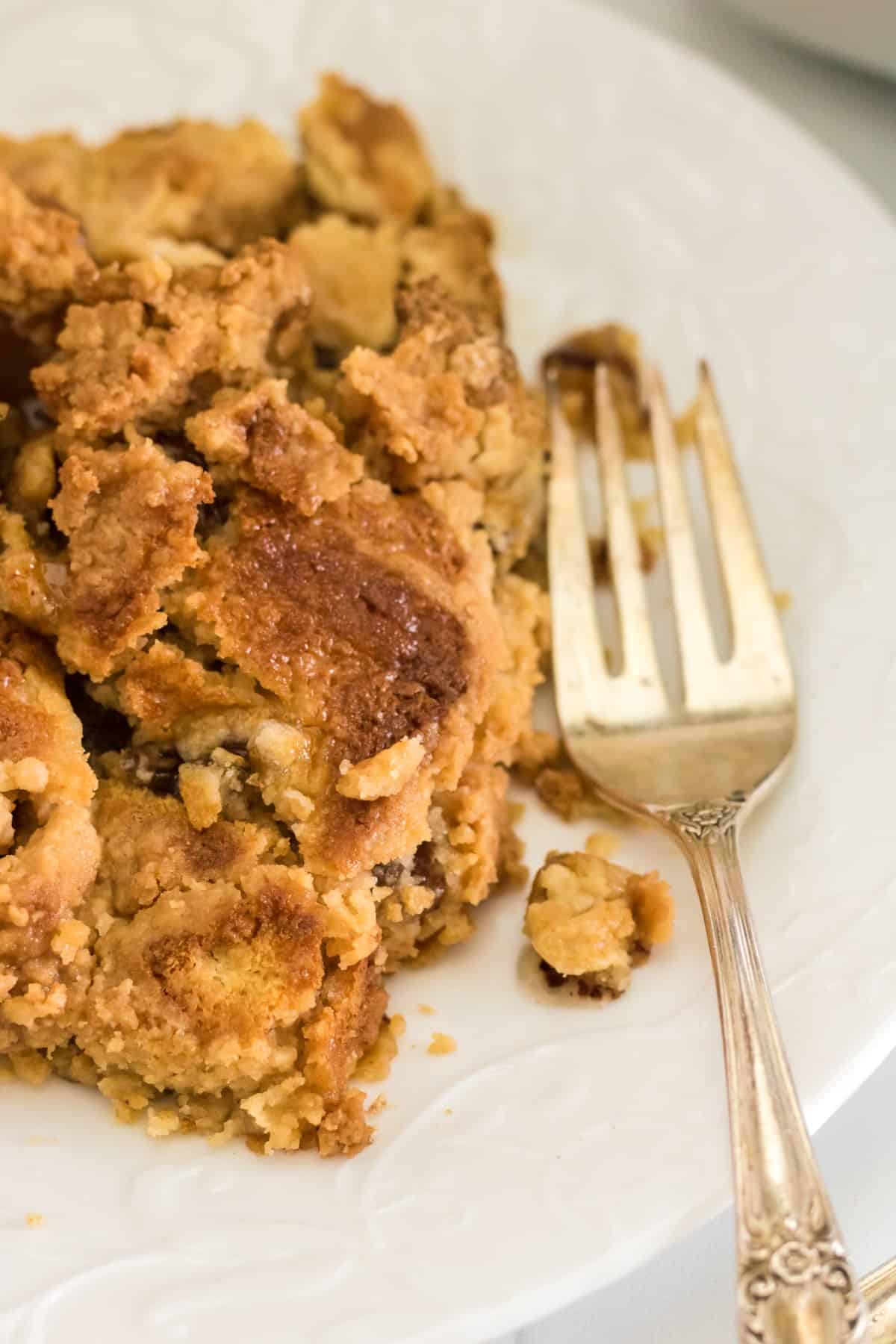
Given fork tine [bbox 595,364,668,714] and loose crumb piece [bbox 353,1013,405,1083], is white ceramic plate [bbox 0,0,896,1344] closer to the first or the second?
loose crumb piece [bbox 353,1013,405,1083]

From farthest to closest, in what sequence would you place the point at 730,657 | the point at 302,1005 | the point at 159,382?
the point at 730,657, the point at 159,382, the point at 302,1005

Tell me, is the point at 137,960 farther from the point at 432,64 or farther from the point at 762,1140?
the point at 432,64

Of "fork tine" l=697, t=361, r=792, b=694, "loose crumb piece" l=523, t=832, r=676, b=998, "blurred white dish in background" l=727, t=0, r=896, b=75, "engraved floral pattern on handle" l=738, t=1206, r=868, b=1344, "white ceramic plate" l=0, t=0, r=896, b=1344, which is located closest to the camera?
"engraved floral pattern on handle" l=738, t=1206, r=868, b=1344

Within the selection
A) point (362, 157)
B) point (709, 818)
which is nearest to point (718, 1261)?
point (709, 818)

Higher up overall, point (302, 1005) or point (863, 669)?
point (863, 669)

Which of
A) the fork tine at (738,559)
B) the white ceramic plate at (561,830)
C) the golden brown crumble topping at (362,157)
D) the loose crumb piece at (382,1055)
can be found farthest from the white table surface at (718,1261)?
the golden brown crumble topping at (362,157)

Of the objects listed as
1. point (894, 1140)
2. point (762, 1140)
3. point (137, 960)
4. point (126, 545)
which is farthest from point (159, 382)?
point (894, 1140)

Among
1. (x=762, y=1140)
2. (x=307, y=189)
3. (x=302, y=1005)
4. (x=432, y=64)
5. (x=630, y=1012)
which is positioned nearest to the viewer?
(x=762, y=1140)

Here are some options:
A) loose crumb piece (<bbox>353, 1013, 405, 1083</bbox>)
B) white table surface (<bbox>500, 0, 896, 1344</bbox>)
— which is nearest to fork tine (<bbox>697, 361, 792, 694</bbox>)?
white table surface (<bbox>500, 0, 896, 1344</bbox>)
